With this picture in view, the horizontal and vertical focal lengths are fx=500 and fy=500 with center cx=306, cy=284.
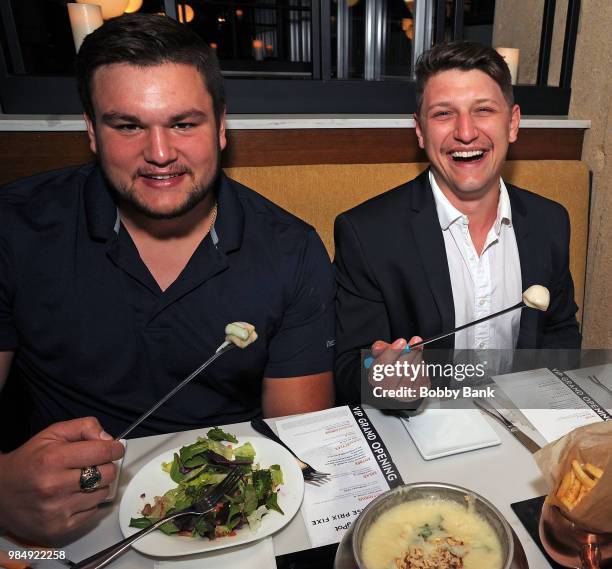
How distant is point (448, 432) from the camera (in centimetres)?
97

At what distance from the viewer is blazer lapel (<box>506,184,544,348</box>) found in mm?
1539

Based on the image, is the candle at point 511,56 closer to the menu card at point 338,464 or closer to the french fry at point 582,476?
the menu card at point 338,464

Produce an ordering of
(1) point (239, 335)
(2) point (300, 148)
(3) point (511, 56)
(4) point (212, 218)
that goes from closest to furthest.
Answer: (1) point (239, 335) → (4) point (212, 218) → (2) point (300, 148) → (3) point (511, 56)

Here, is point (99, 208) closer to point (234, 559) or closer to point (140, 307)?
point (140, 307)

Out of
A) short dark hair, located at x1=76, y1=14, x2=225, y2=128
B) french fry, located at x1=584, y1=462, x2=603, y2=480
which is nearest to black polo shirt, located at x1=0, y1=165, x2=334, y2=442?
short dark hair, located at x1=76, y1=14, x2=225, y2=128

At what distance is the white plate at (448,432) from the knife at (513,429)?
0.03m

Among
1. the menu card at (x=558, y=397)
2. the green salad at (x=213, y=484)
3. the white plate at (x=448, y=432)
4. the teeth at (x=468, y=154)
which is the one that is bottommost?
the menu card at (x=558, y=397)

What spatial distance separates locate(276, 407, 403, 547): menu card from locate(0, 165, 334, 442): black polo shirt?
0.98ft

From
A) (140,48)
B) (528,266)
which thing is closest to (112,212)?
(140,48)

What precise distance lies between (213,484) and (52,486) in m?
0.24

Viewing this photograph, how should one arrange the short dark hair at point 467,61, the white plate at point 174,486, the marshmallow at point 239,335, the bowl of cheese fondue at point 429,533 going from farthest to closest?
the short dark hair at point 467,61 → the marshmallow at point 239,335 → the white plate at point 174,486 → the bowl of cheese fondue at point 429,533

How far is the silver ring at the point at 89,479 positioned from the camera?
0.77m

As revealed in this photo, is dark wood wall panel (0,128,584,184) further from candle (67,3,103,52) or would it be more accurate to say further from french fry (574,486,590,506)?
french fry (574,486,590,506)

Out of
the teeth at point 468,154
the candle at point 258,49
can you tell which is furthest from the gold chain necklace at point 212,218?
the candle at point 258,49
